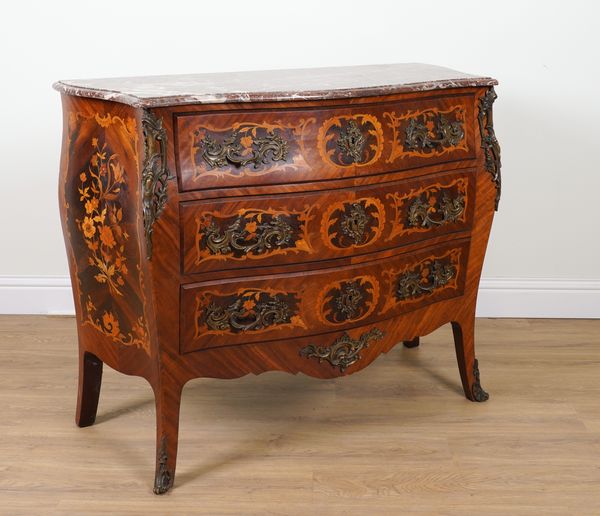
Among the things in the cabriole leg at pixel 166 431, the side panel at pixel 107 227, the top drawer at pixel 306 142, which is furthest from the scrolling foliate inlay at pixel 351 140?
the cabriole leg at pixel 166 431

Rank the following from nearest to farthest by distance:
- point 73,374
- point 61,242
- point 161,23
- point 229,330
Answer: point 229,330 < point 73,374 < point 161,23 < point 61,242

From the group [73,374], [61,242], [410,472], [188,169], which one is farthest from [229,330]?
[61,242]

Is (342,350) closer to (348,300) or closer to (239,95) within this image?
(348,300)

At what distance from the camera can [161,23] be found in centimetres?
344

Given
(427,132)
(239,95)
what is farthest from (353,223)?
(239,95)

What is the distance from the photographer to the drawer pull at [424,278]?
261cm

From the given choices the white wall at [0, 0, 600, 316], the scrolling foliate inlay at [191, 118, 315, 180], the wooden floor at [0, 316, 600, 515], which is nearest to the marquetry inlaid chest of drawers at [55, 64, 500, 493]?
the scrolling foliate inlay at [191, 118, 315, 180]

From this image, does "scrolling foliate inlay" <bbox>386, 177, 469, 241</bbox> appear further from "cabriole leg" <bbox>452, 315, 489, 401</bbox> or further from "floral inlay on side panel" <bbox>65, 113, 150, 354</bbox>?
"floral inlay on side panel" <bbox>65, 113, 150, 354</bbox>

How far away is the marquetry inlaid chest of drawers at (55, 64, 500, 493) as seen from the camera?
87.4 inches

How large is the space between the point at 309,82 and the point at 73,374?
1.37 meters

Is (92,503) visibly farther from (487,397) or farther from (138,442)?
(487,397)

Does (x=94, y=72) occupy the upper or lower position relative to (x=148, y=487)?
upper

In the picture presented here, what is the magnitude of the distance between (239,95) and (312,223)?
1.28 ft

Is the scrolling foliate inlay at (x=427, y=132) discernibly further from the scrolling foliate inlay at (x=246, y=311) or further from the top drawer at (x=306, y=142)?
the scrolling foliate inlay at (x=246, y=311)
